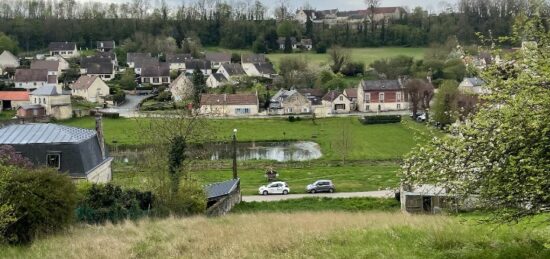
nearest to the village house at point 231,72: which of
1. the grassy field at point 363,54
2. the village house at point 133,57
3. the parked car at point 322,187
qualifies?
the grassy field at point 363,54

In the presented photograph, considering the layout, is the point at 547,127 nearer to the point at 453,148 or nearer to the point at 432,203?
the point at 453,148

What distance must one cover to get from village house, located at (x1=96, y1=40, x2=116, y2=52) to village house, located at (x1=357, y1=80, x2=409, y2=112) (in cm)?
5922

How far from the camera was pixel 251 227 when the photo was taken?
48.3ft

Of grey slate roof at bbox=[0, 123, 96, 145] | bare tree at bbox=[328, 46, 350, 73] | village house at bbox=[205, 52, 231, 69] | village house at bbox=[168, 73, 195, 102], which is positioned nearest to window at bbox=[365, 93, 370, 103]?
village house at bbox=[168, 73, 195, 102]

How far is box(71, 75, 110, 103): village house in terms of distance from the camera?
80688mm

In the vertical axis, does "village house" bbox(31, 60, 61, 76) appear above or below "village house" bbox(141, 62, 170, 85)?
above

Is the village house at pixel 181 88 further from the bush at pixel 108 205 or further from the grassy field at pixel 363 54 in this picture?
the bush at pixel 108 205

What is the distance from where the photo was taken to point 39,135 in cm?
2567

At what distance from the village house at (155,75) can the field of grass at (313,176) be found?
5785 cm

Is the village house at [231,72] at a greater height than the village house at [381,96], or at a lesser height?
greater

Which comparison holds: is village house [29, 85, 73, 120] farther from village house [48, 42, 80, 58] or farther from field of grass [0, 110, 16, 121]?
village house [48, 42, 80, 58]

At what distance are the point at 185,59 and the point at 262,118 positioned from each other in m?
41.6

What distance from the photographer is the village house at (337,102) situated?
242 ft

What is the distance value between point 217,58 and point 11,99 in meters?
42.9
